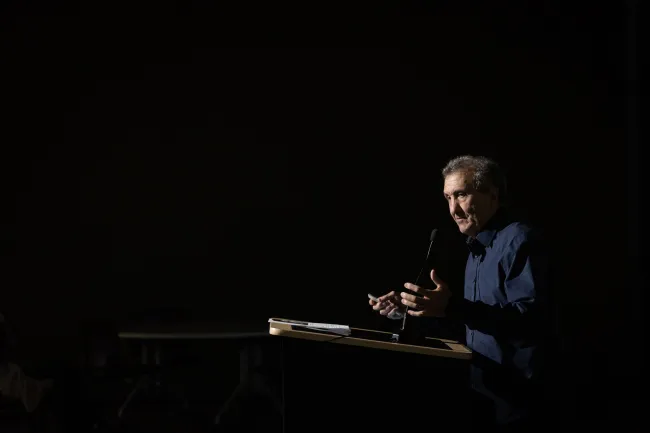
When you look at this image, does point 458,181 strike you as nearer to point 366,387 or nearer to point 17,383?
point 366,387

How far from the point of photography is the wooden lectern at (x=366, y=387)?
1.94 meters

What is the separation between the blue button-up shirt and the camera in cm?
202

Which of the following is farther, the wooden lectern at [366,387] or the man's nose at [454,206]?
the man's nose at [454,206]

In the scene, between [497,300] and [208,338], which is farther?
[208,338]

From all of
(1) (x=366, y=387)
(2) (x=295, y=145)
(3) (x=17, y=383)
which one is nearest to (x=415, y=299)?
(1) (x=366, y=387)

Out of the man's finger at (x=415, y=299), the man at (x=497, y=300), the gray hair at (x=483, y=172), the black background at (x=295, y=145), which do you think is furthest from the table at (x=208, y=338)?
the man's finger at (x=415, y=299)

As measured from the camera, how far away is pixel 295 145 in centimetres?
576

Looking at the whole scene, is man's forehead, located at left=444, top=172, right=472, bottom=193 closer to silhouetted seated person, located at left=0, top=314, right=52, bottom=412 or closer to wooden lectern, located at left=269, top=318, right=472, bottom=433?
wooden lectern, located at left=269, top=318, right=472, bottom=433

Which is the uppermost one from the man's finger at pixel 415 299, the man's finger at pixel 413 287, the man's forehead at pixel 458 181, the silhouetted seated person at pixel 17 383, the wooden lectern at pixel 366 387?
the man's forehead at pixel 458 181

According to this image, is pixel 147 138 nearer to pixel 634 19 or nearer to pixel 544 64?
pixel 544 64

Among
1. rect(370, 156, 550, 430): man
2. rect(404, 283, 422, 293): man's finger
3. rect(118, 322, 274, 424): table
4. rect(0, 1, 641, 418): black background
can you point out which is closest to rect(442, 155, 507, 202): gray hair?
rect(370, 156, 550, 430): man

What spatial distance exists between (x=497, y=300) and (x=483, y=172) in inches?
18.1

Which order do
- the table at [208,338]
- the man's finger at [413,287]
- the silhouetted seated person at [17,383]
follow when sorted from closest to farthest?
the man's finger at [413,287], the table at [208,338], the silhouetted seated person at [17,383]

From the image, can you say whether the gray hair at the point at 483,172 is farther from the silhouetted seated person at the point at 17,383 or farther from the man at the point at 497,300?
the silhouetted seated person at the point at 17,383
